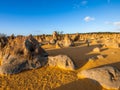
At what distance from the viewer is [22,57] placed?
10.2 meters

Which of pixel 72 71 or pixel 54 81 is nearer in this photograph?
pixel 54 81

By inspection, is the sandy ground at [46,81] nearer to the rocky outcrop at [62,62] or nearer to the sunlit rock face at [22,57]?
the rocky outcrop at [62,62]

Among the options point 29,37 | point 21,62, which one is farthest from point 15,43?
point 21,62

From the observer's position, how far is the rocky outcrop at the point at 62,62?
985 cm

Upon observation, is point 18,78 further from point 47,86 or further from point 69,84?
point 69,84

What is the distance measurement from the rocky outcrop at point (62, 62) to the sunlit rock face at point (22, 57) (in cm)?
52

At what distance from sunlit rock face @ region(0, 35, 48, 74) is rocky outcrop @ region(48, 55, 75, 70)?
20.5 inches

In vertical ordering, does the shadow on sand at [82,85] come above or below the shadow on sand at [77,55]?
below

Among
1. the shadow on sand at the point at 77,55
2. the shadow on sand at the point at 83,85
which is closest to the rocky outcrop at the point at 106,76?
the shadow on sand at the point at 83,85

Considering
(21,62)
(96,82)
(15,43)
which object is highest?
(15,43)

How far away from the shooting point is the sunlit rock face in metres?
9.45

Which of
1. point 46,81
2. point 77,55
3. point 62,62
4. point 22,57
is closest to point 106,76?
point 62,62

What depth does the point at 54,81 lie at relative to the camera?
818cm

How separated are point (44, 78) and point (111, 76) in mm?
3676
